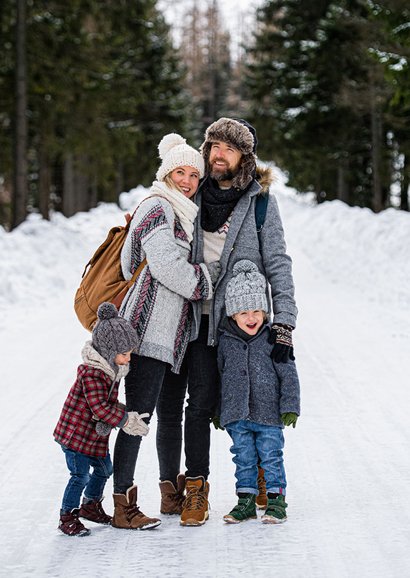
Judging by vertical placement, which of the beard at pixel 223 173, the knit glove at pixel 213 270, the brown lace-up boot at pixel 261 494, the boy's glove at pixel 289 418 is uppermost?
the beard at pixel 223 173

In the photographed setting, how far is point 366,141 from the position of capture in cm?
2789

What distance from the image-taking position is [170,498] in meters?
4.59

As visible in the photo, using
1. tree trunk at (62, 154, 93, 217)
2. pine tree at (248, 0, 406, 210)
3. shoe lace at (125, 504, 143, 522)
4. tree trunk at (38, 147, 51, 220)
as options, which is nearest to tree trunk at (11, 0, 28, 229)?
tree trunk at (38, 147, 51, 220)

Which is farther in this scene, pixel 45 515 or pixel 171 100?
pixel 171 100

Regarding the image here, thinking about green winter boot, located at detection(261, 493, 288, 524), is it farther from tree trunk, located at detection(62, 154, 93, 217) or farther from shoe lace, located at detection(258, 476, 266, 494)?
tree trunk, located at detection(62, 154, 93, 217)

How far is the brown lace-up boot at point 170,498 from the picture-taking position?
4.57 m

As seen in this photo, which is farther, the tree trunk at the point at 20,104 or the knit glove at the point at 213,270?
the tree trunk at the point at 20,104

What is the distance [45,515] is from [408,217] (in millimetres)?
14835

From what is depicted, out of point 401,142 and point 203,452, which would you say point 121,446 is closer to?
point 203,452

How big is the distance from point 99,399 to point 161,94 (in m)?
34.3

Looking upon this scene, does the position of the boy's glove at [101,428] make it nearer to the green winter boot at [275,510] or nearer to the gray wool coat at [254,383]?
the gray wool coat at [254,383]

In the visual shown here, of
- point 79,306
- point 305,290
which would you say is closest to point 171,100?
point 305,290

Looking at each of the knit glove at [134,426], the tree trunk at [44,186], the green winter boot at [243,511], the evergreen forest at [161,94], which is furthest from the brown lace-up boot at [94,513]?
the tree trunk at [44,186]

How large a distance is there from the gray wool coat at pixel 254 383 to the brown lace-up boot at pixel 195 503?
0.40m
